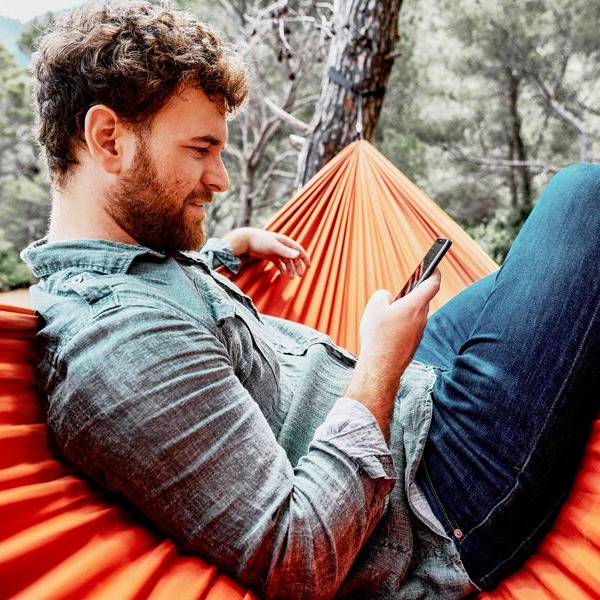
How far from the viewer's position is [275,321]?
1.20 meters

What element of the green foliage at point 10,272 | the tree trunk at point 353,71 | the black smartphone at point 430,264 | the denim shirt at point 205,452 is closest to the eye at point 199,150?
the denim shirt at point 205,452

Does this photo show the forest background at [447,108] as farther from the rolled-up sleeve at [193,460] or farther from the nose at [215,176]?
the rolled-up sleeve at [193,460]

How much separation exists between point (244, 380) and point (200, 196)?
312mm

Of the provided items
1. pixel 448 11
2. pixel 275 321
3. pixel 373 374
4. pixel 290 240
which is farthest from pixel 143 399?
pixel 448 11

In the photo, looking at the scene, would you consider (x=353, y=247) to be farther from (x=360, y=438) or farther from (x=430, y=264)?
(x=360, y=438)

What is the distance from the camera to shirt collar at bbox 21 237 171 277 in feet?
2.54

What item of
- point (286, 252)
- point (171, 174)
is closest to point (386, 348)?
point (171, 174)

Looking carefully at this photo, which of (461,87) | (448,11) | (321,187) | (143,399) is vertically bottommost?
(143,399)

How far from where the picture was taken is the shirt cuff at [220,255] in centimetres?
140

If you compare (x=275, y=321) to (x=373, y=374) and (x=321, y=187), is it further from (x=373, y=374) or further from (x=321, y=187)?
(x=321, y=187)

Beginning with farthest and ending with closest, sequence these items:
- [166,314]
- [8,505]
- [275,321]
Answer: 1. [275,321]
2. [166,314]
3. [8,505]

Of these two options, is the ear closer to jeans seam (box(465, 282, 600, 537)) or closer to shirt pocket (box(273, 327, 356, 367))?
shirt pocket (box(273, 327, 356, 367))

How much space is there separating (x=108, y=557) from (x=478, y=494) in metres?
0.49

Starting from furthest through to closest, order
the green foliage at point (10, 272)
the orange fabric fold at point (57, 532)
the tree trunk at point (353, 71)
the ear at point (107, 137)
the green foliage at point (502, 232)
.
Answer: the green foliage at point (10, 272) → the green foliage at point (502, 232) → the tree trunk at point (353, 71) → the ear at point (107, 137) → the orange fabric fold at point (57, 532)
